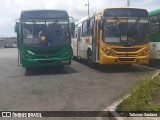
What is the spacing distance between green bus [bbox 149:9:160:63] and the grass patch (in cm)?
854

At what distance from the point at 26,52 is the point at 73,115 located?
9139mm

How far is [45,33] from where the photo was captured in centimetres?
1780

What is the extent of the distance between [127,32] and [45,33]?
3963 mm

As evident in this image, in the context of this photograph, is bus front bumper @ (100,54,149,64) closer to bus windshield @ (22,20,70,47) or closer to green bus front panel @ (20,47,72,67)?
green bus front panel @ (20,47,72,67)

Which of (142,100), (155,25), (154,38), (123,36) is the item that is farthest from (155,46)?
(142,100)

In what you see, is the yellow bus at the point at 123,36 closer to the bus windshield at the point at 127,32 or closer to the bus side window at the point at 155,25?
the bus windshield at the point at 127,32

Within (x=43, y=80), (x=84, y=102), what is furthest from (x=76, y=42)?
(x=84, y=102)

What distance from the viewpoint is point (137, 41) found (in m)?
18.0

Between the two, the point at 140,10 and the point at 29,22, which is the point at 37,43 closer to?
the point at 29,22

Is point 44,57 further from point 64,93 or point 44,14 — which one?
point 64,93

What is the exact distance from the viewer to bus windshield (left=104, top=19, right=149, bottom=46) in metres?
17.9

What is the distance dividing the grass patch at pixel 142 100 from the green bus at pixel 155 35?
8.54 metres

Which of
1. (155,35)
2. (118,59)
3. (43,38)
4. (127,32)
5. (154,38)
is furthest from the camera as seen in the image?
(154,38)

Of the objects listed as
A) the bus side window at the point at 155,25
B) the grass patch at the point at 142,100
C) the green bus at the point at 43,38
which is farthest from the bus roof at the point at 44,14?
the grass patch at the point at 142,100
